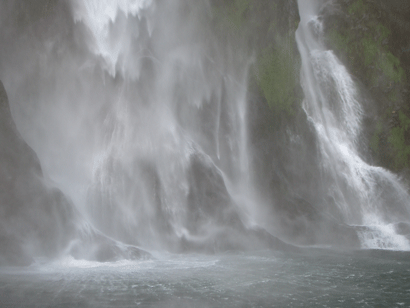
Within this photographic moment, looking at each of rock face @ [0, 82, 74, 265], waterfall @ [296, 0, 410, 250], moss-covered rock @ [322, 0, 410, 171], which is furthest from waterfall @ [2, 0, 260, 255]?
moss-covered rock @ [322, 0, 410, 171]

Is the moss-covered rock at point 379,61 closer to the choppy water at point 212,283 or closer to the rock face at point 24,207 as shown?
the choppy water at point 212,283

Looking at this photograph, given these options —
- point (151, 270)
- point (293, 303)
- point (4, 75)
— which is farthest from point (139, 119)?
point (293, 303)

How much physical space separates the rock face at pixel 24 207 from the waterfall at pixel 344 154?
37.8 feet

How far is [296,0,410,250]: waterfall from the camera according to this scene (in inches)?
770

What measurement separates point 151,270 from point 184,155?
19.4 ft

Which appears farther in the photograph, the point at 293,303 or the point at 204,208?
the point at 204,208

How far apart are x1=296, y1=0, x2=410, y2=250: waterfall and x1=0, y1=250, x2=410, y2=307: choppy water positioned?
610 cm

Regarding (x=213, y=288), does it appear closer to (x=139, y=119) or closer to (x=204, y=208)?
(x=204, y=208)

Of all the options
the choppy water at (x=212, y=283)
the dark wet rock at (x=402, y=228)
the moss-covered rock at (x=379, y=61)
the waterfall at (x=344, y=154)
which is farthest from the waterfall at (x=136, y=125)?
the moss-covered rock at (x=379, y=61)

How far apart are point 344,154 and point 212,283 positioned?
1331 cm

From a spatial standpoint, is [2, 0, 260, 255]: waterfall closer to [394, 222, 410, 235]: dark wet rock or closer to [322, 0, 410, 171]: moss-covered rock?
[394, 222, 410, 235]: dark wet rock

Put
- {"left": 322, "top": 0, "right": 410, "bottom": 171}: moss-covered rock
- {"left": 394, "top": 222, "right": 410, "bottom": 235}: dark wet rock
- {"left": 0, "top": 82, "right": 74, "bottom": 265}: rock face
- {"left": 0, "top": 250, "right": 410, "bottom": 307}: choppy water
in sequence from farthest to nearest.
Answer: {"left": 322, "top": 0, "right": 410, "bottom": 171}: moss-covered rock → {"left": 394, "top": 222, "right": 410, "bottom": 235}: dark wet rock → {"left": 0, "top": 82, "right": 74, "bottom": 265}: rock face → {"left": 0, "top": 250, "right": 410, "bottom": 307}: choppy water

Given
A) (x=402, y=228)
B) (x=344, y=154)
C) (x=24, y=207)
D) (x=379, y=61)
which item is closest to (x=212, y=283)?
(x=24, y=207)

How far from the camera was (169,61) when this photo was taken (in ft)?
60.8
